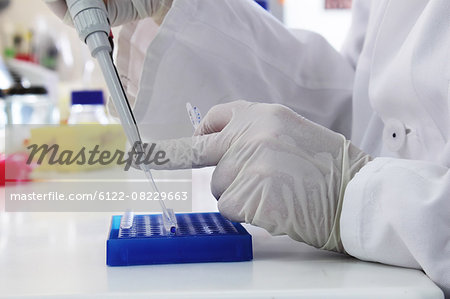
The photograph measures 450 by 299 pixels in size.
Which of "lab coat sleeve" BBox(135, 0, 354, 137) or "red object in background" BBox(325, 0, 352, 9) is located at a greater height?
"red object in background" BBox(325, 0, 352, 9)

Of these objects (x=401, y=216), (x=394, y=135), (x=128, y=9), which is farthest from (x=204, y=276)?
(x=128, y=9)

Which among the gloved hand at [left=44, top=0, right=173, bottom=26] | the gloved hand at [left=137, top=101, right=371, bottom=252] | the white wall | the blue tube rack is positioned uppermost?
the white wall

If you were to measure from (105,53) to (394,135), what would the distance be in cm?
36

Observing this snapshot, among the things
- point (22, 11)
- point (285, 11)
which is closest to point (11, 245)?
point (285, 11)

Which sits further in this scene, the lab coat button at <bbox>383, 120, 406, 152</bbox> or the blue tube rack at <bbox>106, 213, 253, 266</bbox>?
the lab coat button at <bbox>383, 120, 406, 152</bbox>

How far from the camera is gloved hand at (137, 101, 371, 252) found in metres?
0.58

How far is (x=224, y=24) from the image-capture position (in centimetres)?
92

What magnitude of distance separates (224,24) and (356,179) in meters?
0.43

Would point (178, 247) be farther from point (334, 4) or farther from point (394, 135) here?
point (334, 4)

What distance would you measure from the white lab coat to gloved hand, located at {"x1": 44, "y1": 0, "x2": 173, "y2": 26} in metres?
0.06

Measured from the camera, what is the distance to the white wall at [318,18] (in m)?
2.51

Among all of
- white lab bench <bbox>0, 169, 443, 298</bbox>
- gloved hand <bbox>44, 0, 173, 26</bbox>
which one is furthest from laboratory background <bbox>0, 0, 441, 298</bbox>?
gloved hand <bbox>44, 0, 173, 26</bbox>

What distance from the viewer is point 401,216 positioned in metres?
0.53

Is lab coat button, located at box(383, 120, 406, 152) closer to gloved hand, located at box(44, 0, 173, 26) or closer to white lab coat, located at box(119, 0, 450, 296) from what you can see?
white lab coat, located at box(119, 0, 450, 296)
